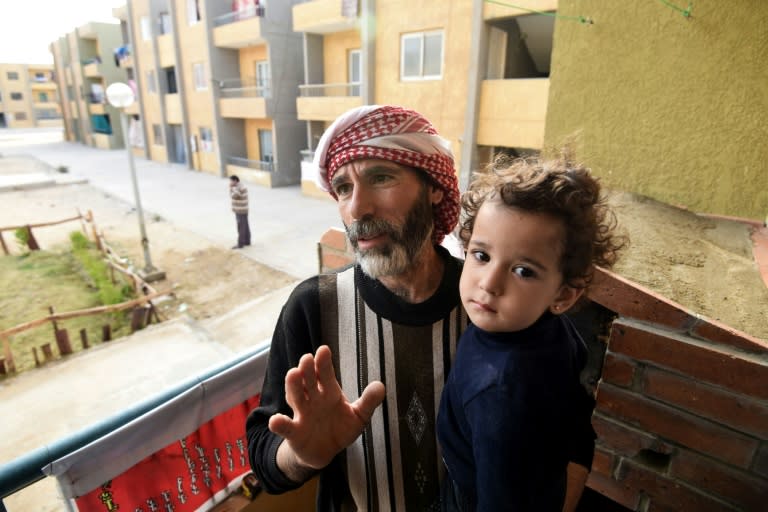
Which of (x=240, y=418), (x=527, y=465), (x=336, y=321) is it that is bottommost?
(x=240, y=418)

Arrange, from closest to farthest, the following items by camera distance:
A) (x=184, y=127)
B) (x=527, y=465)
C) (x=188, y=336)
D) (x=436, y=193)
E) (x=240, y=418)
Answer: (x=527, y=465)
(x=436, y=193)
(x=240, y=418)
(x=188, y=336)
(x=184, y=127)

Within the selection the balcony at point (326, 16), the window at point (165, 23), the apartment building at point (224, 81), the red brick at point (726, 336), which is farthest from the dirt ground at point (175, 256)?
the window at point (165, 23)

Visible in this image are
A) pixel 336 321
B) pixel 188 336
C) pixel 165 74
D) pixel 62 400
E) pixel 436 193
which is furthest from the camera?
pixel 165 74

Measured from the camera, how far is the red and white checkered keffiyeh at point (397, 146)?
1466mm

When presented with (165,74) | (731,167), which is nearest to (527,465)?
(731,167)

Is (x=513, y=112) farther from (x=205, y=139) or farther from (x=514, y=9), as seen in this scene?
(x=205, y=139)

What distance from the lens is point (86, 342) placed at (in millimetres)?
6852

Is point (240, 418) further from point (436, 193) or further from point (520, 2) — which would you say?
point (520, 2)

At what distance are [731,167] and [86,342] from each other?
8136 mm

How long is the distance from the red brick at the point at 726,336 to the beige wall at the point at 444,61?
1106 centimetres

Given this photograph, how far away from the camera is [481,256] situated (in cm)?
116

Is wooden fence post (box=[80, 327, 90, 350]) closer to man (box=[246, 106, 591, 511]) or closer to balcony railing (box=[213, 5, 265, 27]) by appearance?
man (box=[246, 106, 591, 511])

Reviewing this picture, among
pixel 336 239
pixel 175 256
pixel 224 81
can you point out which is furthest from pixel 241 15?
pixel 336 239

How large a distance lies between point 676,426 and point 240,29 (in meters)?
20.7
